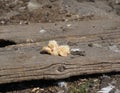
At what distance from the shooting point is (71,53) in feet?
14.3

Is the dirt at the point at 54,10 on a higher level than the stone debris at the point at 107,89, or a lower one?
lower

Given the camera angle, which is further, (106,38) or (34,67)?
(106,38)

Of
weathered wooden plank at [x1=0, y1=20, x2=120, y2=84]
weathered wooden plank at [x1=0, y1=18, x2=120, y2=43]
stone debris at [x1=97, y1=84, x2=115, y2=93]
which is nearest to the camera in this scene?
weathered wooden plank at [x1=0, y1=20, x2=120, y2=84]

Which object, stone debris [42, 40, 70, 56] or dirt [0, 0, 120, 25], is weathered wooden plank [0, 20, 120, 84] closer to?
stone debris [42, 40, 70, 56]

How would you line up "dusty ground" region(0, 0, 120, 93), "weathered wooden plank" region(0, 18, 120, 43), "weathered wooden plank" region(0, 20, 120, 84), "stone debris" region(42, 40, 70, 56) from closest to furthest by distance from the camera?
1. "weathered wooden plank" region(0, 20, 120, 84)
2. "stone debris" region(42, 40, 70, 56)
3. "weathered wooden plank" region(0, 18, 120, 43)
4. "dusty ground" region(0, 0, 120, 93)

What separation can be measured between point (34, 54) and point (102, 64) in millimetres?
752

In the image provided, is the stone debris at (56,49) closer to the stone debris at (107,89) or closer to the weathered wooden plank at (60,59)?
the weathered wooden plank at (60,59)

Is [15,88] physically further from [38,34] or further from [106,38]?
[106,38]

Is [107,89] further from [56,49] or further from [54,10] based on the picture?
[54,10]

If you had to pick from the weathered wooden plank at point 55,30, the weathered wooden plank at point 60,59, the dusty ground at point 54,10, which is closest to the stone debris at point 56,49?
the weathered wooden plank at point 60,59

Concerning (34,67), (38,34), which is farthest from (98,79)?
(38,34)

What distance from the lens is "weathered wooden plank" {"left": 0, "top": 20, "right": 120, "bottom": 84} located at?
3938 millimetres

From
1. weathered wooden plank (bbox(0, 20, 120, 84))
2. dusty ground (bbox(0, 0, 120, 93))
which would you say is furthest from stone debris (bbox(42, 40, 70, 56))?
dusty ground (bbox(0, 0, 120, 93))

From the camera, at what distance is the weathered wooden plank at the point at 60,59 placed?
155 inches
